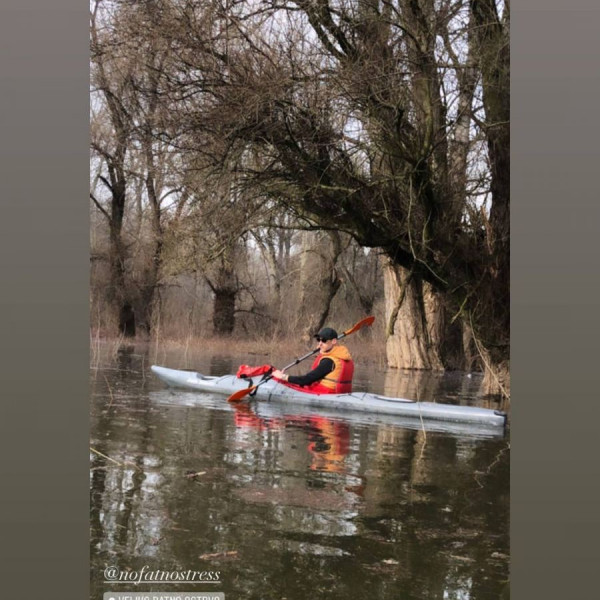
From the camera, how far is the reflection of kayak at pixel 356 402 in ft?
25.8

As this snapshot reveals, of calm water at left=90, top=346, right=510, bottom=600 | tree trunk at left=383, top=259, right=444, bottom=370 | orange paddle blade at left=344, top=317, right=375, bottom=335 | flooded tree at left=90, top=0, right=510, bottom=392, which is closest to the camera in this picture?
calm water at left=90, top=346, right=510, bottom=600

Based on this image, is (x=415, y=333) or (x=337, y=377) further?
(x=415, y=333)

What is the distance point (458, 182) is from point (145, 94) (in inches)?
134

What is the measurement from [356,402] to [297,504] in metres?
3.55

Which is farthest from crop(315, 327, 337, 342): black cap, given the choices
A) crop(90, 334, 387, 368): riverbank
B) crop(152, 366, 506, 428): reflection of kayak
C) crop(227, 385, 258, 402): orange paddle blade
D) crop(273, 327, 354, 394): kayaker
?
crop(90, 334, 387, 368): riverbank

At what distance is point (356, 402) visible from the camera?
830 centimetres

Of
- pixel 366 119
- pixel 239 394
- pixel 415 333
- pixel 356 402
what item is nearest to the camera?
pixel 366 119

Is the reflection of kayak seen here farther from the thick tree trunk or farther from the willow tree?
the thick tree trunk

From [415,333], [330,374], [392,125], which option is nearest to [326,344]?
[330,374]

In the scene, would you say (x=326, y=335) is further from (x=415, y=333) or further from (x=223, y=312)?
(x=223, y=312)

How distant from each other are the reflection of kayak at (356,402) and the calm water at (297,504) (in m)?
0.27

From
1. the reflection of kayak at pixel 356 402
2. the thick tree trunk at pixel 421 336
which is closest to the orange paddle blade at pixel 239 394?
the reflection of kayak at pixel 356 402

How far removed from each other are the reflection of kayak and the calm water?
0.89ft

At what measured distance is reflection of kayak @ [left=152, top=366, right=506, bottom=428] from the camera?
7855mm
